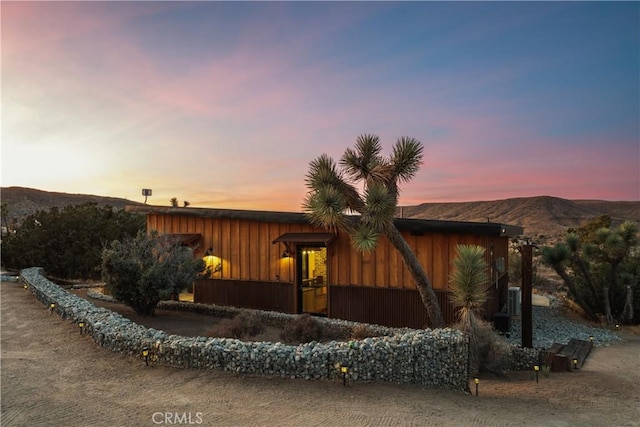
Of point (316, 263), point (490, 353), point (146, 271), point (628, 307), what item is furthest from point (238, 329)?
point (628, 307)

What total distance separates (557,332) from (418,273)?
522 centimetres

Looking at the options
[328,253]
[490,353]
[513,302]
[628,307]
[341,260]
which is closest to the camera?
[490,353]

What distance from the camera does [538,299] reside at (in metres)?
16.2

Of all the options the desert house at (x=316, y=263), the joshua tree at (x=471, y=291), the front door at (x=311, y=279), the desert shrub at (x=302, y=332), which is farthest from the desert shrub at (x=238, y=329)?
the joshua tree at (x=471, y=291)

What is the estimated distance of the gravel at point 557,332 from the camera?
10.1m

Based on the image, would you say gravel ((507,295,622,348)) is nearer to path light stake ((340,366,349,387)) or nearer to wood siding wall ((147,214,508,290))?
wood siding wall ((147,214,508,290))

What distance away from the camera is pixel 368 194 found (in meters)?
8.50

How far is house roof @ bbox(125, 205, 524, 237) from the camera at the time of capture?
929 cm

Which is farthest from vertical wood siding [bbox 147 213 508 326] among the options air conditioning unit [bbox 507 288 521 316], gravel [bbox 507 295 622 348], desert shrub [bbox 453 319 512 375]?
desert shrub [bbox 453 319 512 375]

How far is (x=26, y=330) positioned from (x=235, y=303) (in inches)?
212

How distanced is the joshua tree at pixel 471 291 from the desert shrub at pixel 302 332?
3015 millimetres

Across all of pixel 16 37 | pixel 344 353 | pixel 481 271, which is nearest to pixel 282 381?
pixel 344 353

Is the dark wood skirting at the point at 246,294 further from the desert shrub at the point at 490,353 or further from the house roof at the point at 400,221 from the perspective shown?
the desert shrub at the point at 490,353

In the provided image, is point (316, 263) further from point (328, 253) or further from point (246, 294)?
point (328, 253)
